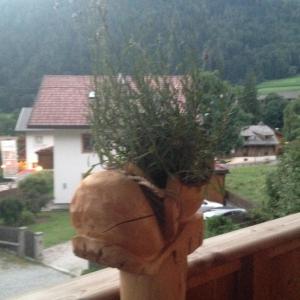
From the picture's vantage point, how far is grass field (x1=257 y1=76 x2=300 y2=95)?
4.81ft

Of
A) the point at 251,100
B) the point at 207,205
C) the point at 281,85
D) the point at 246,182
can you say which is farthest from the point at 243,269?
the point at 246,182

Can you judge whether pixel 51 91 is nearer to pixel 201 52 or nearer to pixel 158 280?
pixel 201 52

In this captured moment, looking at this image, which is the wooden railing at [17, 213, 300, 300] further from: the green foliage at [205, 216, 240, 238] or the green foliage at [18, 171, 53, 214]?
the green foliage at [18, 171, 53, 214]

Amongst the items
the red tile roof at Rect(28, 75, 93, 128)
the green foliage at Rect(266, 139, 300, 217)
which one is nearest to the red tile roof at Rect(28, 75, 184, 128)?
the red tile roof at Rect(28, 75, 93, 128)

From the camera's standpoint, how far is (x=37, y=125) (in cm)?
147

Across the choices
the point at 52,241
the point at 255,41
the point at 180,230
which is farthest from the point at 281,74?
the point at 180,230

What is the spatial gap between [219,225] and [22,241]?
0.81m

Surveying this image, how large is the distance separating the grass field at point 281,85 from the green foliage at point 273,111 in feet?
0.08

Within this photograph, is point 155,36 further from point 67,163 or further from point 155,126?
point 67,163

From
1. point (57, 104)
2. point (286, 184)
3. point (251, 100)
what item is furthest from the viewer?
point (286, 184)

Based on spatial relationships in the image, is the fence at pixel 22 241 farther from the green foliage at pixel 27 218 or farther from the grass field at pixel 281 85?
the grass field at pixel 281 85

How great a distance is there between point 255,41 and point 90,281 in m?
0.88

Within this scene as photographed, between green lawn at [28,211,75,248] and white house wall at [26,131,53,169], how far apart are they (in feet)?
0.53

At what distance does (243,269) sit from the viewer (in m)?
1.28
